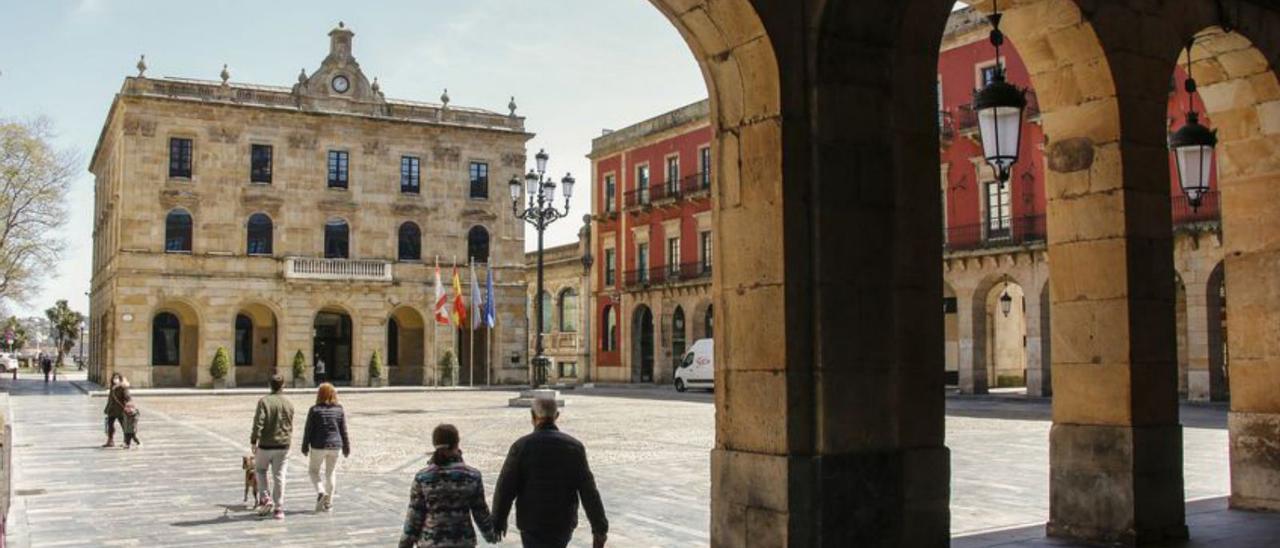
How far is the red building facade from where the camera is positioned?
1718 inches

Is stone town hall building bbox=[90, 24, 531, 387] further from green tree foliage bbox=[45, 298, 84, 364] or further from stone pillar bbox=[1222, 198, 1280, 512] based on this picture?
green tree foliage bbox=[45, 298, 84, 364]

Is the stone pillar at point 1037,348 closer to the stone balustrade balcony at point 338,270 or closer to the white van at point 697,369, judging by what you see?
the white van at point 697,369

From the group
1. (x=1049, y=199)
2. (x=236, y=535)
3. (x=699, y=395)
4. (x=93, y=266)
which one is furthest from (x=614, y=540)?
(x=93, y=266)

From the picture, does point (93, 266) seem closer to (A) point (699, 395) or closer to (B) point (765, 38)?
(A) point (699, 395)

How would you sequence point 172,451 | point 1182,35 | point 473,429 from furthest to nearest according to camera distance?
point 473,429, point 172,451, point 1182,35

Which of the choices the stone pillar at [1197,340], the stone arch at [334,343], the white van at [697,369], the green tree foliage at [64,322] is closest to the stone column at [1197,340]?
the stone pillar at [1197,340]

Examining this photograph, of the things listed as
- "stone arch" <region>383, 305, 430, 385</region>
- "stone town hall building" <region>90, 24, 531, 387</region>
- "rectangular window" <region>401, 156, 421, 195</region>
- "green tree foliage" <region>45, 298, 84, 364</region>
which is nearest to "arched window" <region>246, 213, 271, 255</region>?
"stone town hall building" <region>90, 24, 531, 387</region>

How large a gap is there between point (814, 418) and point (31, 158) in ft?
143

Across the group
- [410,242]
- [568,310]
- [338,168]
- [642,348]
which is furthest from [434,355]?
[568,310]

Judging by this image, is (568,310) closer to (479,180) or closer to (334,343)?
(479,180)

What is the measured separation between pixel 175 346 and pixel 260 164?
8120mm

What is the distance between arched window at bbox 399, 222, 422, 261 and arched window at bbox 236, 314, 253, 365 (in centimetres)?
690

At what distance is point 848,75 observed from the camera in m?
5.85

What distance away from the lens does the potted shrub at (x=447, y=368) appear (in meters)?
44.3
